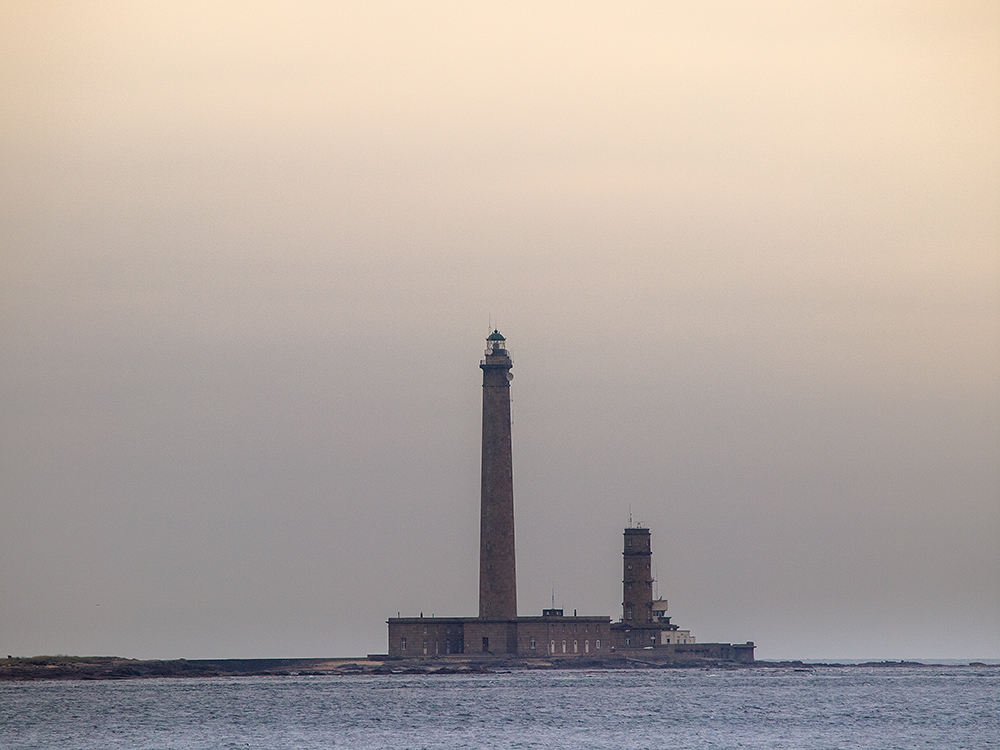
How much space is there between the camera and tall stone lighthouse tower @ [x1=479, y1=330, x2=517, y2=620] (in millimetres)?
98312

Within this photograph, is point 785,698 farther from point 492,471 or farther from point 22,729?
point 22,729

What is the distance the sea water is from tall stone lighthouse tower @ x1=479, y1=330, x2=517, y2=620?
409 cm

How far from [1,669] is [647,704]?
4335 cm

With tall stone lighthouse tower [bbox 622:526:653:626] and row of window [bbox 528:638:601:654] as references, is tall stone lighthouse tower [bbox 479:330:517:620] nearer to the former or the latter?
row of window [bbox 528:638:601:654]

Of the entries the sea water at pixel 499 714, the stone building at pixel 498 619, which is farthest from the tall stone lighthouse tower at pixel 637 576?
the sea water at pixel 499 714

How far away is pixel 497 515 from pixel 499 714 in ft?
107

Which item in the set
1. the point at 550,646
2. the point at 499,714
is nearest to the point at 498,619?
the point at 550,646

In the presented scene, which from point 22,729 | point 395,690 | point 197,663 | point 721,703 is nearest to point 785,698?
point 721,703

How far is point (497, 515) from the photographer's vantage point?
98.2 m

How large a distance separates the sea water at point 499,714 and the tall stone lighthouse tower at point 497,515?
4.09 metres

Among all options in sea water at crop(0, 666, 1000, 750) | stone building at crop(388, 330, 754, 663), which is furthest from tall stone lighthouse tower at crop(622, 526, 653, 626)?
sea water at crop(0, 666, 1000, 750)

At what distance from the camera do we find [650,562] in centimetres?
10988

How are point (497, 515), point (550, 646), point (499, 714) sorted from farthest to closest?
point (550, 646), point (497, 515), point (499, 714)

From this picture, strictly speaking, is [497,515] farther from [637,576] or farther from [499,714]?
[499,714]
